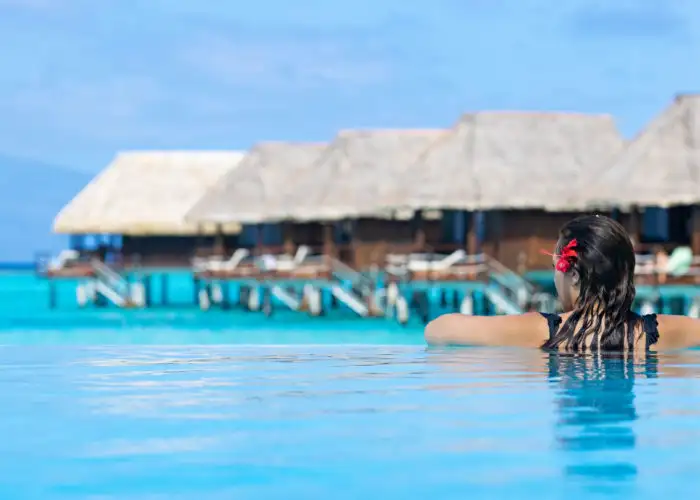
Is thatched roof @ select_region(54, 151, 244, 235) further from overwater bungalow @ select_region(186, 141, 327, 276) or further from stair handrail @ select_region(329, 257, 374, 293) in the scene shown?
stair handrail @ select_region(329, 257, 374, 293)

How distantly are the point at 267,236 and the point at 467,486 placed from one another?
39280 millimetres

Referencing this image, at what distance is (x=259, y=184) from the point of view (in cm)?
4141

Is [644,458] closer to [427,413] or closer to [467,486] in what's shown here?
[467,486]

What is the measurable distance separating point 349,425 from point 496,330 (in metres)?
1.11

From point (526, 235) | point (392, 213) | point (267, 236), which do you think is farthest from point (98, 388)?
point (267, 236)

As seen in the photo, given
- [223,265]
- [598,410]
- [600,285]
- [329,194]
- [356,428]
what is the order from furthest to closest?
1. [223,265]
2. [329,194]
3. [600,285]
4. [598,410]
5. [356,428]

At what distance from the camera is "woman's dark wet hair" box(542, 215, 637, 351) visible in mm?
6309

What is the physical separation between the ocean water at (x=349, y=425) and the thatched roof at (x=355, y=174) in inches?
1053

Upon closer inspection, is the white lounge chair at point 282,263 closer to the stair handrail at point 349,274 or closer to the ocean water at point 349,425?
the stair handrail at point 349,274

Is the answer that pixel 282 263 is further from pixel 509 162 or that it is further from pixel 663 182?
pixel 663 182

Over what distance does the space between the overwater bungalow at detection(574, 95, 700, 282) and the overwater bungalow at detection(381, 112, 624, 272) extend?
1273 millimetres

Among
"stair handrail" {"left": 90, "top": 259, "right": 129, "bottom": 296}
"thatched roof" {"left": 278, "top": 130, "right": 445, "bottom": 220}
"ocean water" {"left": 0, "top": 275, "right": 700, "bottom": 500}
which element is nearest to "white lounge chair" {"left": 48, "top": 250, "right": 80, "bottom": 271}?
"stair handrail" {"left": 90, "top": 259, "right": 129, "bottom": 296}

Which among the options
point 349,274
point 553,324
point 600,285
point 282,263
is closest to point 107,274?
point 282,263

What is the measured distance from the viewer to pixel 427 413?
6.27 m
